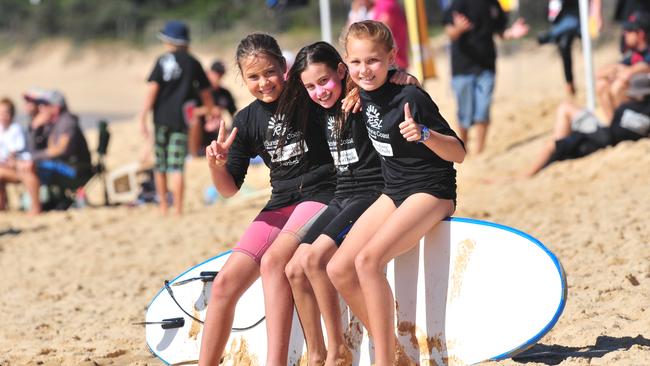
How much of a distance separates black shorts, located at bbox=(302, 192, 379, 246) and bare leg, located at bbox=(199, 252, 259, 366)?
0.29 m

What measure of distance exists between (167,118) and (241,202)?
4.11ft

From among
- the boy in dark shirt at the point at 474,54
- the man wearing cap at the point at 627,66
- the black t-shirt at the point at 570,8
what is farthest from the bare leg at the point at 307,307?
the black t-shirt at the point at 570,8

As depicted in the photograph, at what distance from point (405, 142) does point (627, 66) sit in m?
6.00

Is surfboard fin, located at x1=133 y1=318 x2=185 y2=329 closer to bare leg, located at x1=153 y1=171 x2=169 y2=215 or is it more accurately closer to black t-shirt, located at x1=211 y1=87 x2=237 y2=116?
bare leg, located at x1=153 y1=171 x2=169 y2=215

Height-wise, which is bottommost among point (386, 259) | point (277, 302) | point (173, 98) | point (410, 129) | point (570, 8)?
point (277, 302)

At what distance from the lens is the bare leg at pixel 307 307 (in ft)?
14.0

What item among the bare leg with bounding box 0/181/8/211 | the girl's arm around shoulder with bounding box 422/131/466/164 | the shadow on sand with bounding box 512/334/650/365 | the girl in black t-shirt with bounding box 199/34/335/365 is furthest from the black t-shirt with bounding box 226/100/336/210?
the bare leg with bounding box 0/181/8/211

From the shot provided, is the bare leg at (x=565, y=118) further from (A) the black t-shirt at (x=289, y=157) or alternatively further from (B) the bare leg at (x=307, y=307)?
(B) the bare leg at (x=307, y=307)

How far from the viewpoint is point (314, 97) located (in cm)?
441

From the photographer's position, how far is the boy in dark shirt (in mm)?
10672

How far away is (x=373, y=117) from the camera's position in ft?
13.9

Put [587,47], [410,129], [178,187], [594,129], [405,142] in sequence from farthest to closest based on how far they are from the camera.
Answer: [587,47] < [178,187] < [594,129] < [405,142] < [410,129]

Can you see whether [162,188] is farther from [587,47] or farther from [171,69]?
[587,47]

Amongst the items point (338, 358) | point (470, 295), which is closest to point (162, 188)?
point (338, 358)
